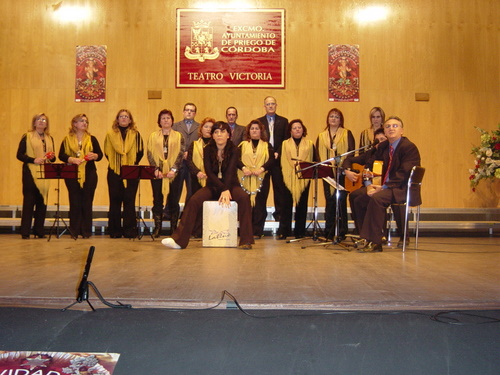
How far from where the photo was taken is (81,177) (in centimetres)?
659

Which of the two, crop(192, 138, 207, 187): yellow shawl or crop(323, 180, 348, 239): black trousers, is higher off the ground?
crop(192, 138, 207, 187): yellow shawl

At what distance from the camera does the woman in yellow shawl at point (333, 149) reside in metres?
6.42

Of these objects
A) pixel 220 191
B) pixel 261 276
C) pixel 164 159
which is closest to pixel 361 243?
pixel 220 191

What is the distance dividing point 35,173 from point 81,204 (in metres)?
0.69

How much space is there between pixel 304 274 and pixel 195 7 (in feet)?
20.6

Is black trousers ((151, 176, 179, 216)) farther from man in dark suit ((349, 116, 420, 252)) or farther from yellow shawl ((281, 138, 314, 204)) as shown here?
man in dark suit ((349, 116, 420, 252))

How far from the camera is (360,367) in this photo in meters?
2.17

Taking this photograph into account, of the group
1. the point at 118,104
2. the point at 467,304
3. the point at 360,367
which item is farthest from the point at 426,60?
the point at 360,367

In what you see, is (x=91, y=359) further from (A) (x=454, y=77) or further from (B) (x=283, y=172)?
(A) (x=454, y=77)

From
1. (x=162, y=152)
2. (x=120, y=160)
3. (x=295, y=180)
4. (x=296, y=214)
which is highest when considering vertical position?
(x=162, y=152)

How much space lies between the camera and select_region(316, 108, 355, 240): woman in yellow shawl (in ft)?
21.1

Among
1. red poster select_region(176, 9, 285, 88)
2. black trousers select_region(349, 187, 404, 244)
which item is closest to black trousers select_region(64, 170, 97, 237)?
red poster select_region(176, 9, 285, 88)

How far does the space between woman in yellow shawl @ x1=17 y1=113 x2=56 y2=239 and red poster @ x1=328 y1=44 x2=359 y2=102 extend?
4547 mm

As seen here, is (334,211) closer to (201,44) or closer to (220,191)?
(220,191)
